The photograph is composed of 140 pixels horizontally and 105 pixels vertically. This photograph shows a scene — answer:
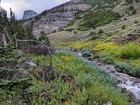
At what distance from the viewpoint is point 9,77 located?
13.7 meters

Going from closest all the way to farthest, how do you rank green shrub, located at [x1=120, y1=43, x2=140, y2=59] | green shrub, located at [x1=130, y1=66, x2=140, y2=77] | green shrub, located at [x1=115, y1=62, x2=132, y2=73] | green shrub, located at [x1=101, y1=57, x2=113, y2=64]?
1. green shrub, located at [x1=130, y1=66, x2=140, y2=77]
2. green shrub, located at [x1=115, y1=62, x2=132, y2=73]
3. green shrub, located at [x1=101, y1=57, x2=113, y2=64]
4. green shrub, located at [x1=120, y1=43, x2=140, y2=59]

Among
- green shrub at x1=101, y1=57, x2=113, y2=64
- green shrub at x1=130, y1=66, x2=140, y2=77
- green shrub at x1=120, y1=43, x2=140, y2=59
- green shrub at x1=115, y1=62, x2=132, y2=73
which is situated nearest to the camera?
green shrub at x1=130, y1=66, x2=140, y2=77

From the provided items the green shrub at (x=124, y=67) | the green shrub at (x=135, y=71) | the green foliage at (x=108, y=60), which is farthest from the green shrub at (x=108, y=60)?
the green shrub at (x=135, y=71)

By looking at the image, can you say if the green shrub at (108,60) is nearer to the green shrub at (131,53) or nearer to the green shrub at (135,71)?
the green shrub at (131,53)

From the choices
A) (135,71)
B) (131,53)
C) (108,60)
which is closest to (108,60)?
(108,60)

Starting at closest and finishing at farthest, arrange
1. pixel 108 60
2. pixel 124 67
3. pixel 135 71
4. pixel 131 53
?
pixel 135 71
pixel 124 67
pixel 108 60
pixel 131 53

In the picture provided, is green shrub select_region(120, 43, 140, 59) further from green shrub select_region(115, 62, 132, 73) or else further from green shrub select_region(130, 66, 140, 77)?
green shrub select_region(130, 66, 140, 77)

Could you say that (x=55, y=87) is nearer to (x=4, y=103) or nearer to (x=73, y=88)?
(x=73, y=88)

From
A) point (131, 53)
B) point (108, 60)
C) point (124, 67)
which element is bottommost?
point (108, 60)

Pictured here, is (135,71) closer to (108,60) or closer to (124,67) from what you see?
(124,67)

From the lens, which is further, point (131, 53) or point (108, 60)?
point (131, 53)

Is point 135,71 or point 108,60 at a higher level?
Answer: point 135,71

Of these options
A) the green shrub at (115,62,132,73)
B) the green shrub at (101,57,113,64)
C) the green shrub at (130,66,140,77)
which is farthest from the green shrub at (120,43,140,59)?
the green shrub at (130,66,140,77)

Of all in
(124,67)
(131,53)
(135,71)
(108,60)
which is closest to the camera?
(135,71)
